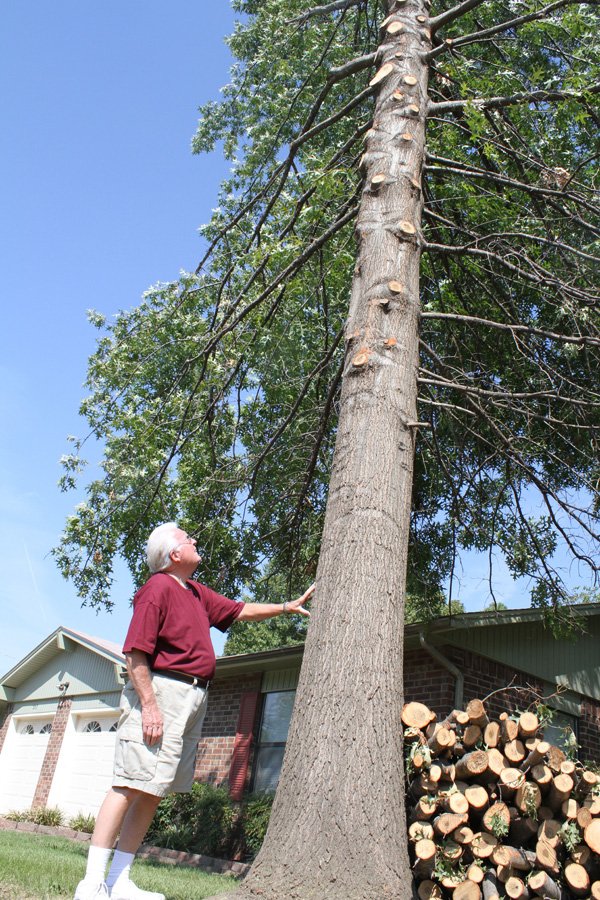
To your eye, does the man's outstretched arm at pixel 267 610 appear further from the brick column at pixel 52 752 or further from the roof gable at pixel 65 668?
the brick column at pixel 52 752

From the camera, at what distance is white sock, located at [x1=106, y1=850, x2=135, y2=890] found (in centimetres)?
345

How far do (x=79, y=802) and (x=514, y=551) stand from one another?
1261 centimetres

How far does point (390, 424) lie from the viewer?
4199 mm

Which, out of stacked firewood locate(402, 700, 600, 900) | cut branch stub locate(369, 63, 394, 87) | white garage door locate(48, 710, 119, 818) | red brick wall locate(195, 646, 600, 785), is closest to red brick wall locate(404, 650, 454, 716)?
red brick wall locate(195, 646, 600, 785)

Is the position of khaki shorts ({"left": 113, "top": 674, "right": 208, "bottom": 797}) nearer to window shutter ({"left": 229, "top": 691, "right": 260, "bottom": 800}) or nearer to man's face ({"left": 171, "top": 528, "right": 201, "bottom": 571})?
man's face ({"left": 171, "top": 528, "right": 201, "bottom": 571})

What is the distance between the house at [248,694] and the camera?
10.7m

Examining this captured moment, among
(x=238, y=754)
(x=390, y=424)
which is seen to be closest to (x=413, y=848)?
(x=390, y=424)

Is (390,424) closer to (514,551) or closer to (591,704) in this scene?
(514,551)

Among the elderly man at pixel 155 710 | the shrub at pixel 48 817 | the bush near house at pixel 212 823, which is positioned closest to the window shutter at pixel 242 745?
the bush near house at pixel 212 823

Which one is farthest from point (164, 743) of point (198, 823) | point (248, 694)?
point (248, 694)

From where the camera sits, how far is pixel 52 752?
62.4 ft

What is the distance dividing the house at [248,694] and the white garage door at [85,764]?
0.10ft

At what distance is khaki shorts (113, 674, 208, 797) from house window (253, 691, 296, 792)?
30.9 feet

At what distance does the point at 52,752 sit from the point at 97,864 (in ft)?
57.0
